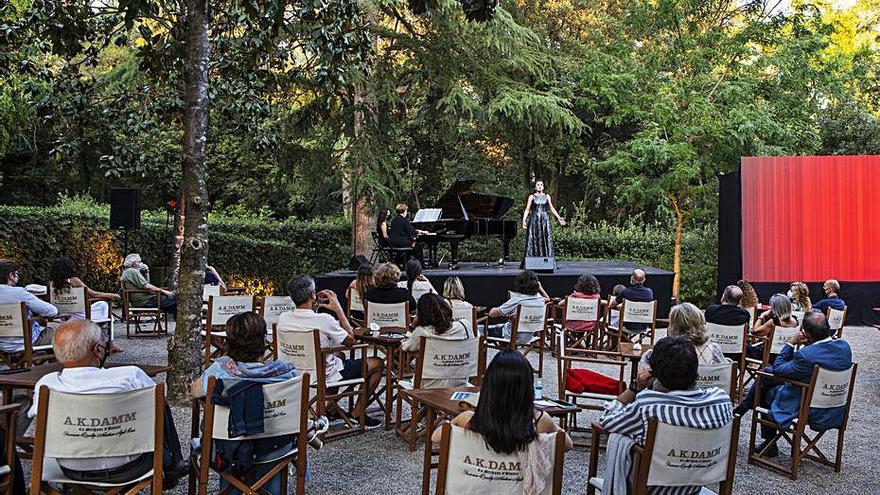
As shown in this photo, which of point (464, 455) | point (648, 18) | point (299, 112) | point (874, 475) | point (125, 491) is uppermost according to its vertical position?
point (648, 18)

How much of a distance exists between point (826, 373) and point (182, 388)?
456cm

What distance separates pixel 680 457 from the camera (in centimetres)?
Result: 332

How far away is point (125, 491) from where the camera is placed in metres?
3.43

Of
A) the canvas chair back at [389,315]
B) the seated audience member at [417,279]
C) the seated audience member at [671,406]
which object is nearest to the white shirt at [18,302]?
the canvas chair back at [389,315]

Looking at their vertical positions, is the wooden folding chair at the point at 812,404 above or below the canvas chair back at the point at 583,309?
below

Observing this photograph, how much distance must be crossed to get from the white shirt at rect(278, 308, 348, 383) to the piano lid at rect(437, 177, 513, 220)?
28.4 ft

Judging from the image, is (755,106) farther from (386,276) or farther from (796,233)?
(386,276)

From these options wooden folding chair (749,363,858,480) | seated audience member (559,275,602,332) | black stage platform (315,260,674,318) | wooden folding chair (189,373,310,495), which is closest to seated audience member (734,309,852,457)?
wooden folding chair (749,363,858,480)

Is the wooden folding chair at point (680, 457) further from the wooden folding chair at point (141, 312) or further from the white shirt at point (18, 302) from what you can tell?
the wooden folding chair at point (141, 312)

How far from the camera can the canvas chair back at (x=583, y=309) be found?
836 centimetres

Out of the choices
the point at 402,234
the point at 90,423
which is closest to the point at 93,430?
the point at 90,423

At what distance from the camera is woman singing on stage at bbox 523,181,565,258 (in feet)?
Answer: 42.4

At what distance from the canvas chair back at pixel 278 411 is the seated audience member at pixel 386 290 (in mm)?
3322

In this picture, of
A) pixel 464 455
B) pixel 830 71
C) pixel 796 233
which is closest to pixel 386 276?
pixel 464 455
